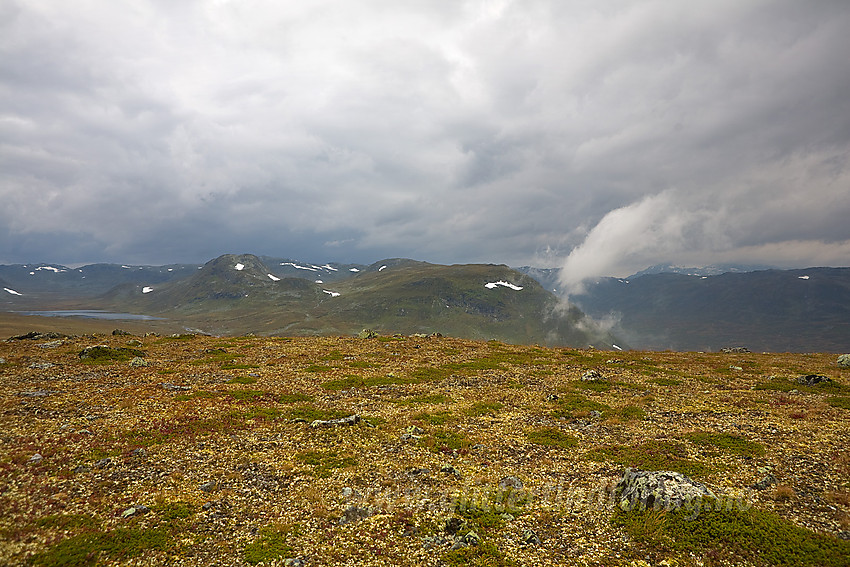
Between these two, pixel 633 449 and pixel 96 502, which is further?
pixel 633 449

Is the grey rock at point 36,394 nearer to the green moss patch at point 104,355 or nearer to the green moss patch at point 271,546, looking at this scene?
the green moss patch at point 104,355

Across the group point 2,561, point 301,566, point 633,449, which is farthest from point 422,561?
point 633,449

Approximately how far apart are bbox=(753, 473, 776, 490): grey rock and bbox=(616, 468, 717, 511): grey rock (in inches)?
114

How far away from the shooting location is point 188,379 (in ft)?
116

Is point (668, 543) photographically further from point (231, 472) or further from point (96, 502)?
point (96, 502)

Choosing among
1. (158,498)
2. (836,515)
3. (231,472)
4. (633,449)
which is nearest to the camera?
(836,515)

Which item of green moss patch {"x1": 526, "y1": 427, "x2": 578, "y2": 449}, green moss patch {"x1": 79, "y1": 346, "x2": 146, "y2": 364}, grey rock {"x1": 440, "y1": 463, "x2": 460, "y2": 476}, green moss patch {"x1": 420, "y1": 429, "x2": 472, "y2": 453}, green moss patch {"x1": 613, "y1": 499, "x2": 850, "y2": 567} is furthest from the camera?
green moss patch {"x1": 79, "y1": 346, "x2": 146, "y2": 364}

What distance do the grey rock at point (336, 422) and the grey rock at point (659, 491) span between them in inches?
644

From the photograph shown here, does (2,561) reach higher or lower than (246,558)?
higher

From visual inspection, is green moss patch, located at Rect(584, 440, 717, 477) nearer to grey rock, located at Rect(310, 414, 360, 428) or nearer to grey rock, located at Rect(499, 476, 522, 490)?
grey rock, located at Rect(499, 476, 522, 490)

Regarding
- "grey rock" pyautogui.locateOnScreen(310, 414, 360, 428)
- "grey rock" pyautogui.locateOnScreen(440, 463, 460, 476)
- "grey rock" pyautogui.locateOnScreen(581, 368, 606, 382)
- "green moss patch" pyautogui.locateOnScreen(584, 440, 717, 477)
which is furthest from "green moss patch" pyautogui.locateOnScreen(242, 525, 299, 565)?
"grey rock" pyautogui.locateOnScreen(581, 368, 606, 382)

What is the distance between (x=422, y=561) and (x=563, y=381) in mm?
29343

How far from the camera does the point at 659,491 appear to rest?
53.5 feet

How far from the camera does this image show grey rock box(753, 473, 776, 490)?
1773 cm
